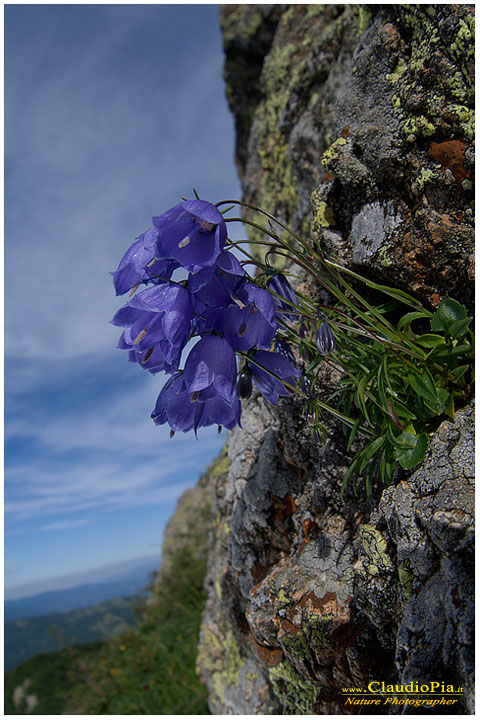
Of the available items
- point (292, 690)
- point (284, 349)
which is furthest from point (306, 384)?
point (292, 690)

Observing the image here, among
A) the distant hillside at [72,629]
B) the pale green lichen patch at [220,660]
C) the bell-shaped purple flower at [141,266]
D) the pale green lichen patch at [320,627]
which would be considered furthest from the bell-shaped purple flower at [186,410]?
the distant hillside at [72,629]

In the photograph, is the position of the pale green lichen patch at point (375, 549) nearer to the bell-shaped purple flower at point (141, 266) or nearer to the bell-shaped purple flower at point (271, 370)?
the bell-shaped purple flower at point (271, 370)

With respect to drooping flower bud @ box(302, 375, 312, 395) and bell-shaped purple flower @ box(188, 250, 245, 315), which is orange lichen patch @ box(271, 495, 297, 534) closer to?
drooping flower bud @ box(302, 375, 312, 395)

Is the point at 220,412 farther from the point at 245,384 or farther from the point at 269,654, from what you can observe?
the point at 269,654

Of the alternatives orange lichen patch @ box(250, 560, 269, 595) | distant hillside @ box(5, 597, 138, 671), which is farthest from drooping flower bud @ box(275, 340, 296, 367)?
distant hillside @ box(5, 597, 138, 671)

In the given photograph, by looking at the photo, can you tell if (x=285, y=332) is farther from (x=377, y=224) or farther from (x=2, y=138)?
(x=2, y=138)

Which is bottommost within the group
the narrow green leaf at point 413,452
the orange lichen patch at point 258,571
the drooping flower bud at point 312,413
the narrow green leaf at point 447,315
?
the orange lichen patch at point 258,571
